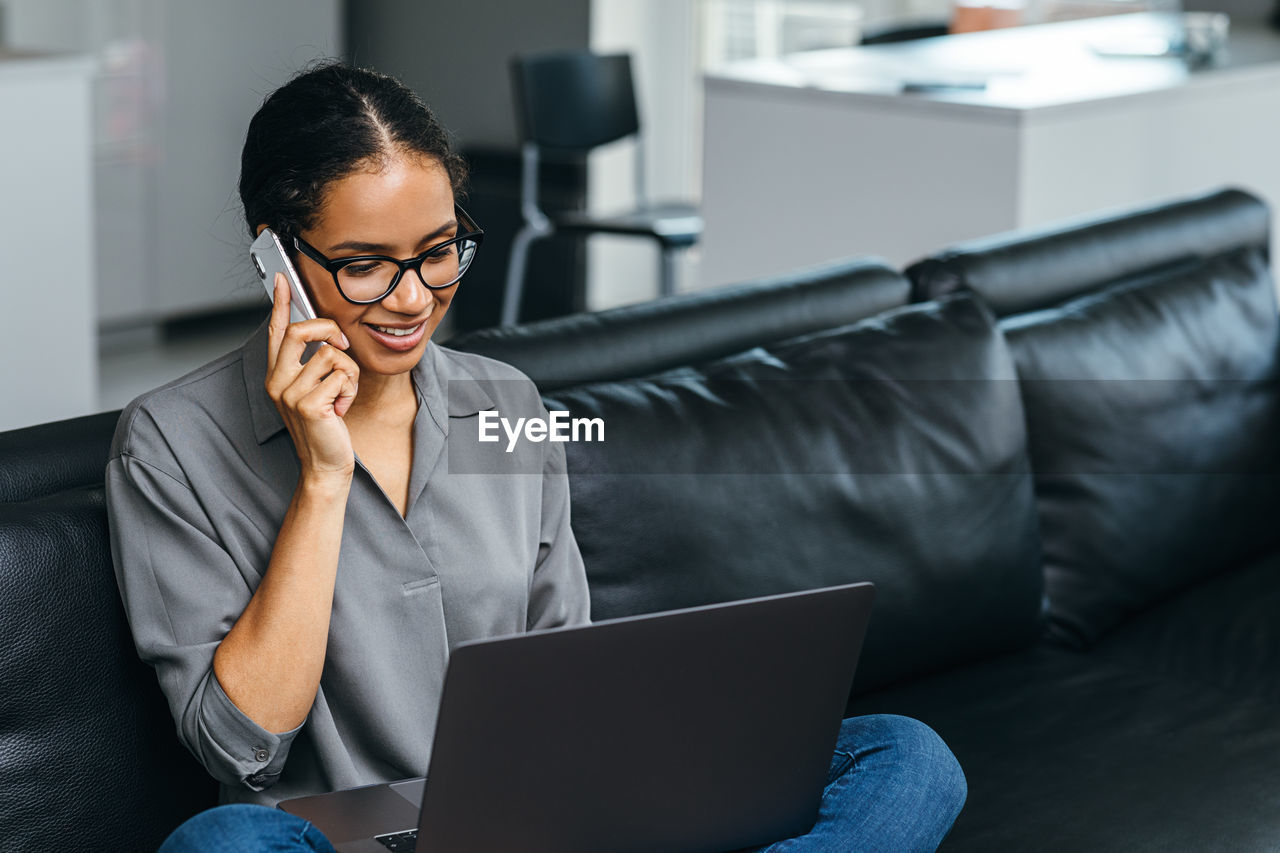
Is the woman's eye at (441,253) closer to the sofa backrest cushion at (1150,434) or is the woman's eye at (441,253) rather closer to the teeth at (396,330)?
the teeth at (396,330)

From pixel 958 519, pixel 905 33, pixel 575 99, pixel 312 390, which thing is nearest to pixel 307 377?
pixel 312 390

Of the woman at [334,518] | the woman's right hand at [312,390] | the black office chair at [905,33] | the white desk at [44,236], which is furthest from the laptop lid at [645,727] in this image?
the black office chair at [905,33]

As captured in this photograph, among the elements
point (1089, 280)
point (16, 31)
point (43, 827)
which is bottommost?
point (43, 827)

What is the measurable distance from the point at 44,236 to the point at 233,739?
98.5 inches

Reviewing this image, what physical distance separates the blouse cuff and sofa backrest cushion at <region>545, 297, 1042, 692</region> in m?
0.47

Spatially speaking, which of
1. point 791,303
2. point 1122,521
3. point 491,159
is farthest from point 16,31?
point 1122,521

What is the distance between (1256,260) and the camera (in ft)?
7.86

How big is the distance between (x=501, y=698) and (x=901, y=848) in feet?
1.47

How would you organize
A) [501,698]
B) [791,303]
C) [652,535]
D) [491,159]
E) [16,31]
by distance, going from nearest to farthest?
1. [501,698]
2. [652,535]
3. [791,303]
4. [16,31]
5. [491,159]

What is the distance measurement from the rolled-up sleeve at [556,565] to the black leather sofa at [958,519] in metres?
0.13

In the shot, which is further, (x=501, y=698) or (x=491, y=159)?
(x=491, y=159)

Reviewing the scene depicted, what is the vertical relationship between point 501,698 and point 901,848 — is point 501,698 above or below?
above

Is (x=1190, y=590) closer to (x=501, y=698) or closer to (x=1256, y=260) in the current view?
(x=1256, y=260)

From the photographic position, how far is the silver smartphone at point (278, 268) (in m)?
1.22
